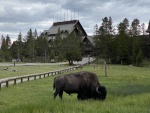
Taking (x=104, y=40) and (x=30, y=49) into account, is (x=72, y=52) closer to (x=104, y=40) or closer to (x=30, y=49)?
(x=104, y=40)

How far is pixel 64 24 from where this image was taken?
152000mm

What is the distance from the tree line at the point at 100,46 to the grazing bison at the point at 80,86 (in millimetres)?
69768

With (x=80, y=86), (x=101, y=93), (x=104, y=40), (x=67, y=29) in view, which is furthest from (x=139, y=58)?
(x=101, y=93)

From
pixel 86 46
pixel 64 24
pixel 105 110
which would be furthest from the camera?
pixel 64 24

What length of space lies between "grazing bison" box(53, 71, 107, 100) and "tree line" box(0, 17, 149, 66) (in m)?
69.8

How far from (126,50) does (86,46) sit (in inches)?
1531

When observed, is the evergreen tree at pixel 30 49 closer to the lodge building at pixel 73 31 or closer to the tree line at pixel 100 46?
the tree line at pixel 100 46

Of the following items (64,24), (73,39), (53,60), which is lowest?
(53,60)

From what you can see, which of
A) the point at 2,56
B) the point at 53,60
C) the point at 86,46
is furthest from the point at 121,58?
the point at 2,56

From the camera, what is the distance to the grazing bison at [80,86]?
44.8 ft

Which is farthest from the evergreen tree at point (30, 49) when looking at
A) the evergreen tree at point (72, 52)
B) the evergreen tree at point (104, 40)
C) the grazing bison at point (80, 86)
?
the grazing bison at point (80, 86)

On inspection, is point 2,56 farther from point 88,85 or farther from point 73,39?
point 88,85

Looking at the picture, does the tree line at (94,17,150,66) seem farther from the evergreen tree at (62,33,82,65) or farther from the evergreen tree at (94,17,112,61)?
the evergreen tree at (62,33,82,65)

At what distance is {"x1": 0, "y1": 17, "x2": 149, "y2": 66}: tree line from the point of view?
89.4 metres
